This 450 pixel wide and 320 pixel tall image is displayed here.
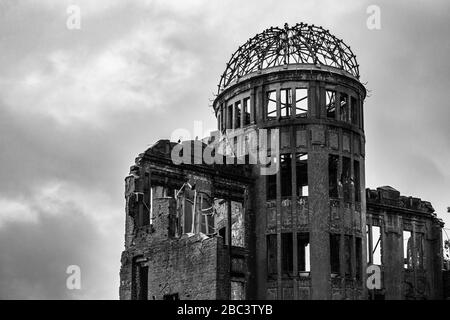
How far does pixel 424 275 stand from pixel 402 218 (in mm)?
2865

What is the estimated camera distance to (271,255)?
119 feet

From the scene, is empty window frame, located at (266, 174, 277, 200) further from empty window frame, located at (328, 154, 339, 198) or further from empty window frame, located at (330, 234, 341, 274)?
empty window frame, located at (330, 234, 341, 274)

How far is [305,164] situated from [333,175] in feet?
4.76

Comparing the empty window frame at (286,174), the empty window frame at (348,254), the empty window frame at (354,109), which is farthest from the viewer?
the empty window frame at (354,109)

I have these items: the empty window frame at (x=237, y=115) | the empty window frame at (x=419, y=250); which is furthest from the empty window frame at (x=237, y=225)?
the empty window frame at (x=419, y=250)

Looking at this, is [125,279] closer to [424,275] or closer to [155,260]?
[155,260]

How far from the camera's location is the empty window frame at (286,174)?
37.0 meters

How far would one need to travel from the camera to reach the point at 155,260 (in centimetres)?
3253

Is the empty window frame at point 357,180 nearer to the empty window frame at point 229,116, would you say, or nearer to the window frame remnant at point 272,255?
the window frame remnant at point 272,255

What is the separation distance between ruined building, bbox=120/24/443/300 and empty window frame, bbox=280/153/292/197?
0.04m

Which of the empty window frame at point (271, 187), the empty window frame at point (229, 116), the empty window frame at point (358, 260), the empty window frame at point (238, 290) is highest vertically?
the empty window frame at point (229, 116)

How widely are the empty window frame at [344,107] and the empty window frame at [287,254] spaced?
5.65 metres
